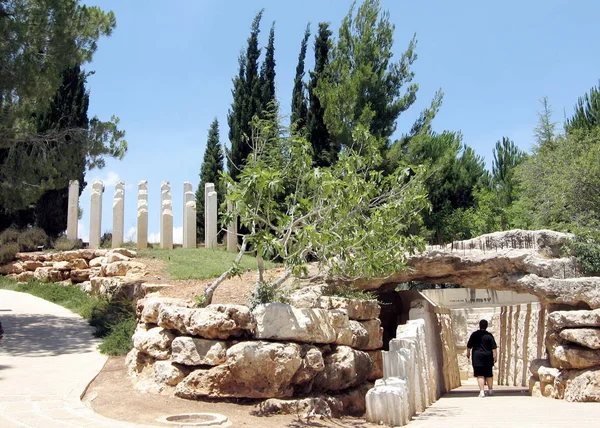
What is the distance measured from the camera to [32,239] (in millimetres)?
21109

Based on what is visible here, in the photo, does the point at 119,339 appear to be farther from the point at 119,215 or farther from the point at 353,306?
the point at 119,215

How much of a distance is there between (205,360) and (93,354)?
3.51m

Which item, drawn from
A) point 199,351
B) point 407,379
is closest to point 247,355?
point 199,351

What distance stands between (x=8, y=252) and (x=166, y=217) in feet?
17.2

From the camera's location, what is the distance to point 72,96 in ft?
81.8

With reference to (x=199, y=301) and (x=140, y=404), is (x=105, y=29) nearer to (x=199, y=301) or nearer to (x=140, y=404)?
(x=199, y=301)

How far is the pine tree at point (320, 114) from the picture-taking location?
72.4 feet

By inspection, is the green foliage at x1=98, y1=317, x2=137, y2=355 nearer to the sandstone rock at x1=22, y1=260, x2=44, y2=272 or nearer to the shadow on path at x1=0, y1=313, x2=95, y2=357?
the shadow on path at x1=0, y1=313, x2=95, y2=357

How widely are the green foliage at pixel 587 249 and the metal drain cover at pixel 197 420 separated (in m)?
7.81

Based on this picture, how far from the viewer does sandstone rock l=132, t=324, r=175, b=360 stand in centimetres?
865

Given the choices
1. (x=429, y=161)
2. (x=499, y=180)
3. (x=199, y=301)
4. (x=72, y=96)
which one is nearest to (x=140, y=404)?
(x=199, y=301)

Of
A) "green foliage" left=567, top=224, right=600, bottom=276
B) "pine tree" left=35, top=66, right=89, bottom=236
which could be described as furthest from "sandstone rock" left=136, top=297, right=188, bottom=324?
"pine tree" left=35, top=66, right=89, bottom=236

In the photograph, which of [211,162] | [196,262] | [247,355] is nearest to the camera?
[247,355]

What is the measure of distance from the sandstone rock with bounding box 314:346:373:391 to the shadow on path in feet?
15.1
